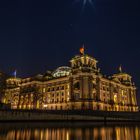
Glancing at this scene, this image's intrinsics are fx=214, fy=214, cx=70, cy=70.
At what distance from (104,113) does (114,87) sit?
1984 inches

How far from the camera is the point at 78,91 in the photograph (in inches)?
4173

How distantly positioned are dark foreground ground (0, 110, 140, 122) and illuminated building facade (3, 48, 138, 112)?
778 inches

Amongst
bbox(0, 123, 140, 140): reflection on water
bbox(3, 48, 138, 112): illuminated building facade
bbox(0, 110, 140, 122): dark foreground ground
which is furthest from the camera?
bbox(3, 48, 138, 112): illuminated building facade

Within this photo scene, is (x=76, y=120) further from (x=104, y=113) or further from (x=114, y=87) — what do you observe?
(x=114, y=87)

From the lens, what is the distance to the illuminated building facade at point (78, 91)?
105 metres

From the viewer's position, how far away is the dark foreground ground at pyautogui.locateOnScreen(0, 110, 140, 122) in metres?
57.4

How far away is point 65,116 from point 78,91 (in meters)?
38.5

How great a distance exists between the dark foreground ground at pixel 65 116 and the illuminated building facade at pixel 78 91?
64.8ft

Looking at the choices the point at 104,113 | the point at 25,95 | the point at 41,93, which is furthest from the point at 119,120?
the point at 25,95

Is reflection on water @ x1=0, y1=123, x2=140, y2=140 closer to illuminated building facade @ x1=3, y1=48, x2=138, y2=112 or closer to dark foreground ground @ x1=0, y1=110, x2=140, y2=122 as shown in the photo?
dark foreground ground @ x1=0, y1=110, x2=140, y2=122

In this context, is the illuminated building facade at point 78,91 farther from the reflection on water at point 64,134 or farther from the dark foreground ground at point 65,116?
the reflection on water at point 64,134

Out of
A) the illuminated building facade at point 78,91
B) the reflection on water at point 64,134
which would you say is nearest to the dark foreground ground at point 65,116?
the reflection on water at point 64,134

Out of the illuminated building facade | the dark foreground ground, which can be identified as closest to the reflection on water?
the dark foreground ground

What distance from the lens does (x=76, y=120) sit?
71.6m
